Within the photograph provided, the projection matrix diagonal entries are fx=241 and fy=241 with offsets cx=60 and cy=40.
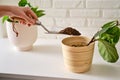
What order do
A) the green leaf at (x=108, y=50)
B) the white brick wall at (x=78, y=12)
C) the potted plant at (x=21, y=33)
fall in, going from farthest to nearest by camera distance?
the white brick wall at (x=78, y=12) < the potted plant at (x=21, y=33) < the green leaf at (x=108, y=50)

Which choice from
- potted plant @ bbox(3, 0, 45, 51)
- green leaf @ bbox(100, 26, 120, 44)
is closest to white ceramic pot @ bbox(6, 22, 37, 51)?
potted plant @ bbox(3, 0, 45, 51)

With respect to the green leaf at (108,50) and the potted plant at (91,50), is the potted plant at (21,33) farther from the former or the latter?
the green leaf at (108,50)

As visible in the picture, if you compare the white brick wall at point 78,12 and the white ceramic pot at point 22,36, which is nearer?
the white ceramic pot at point 22,36

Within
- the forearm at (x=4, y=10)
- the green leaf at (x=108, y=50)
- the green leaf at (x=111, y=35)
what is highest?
the forearm at (x=4, y=10)

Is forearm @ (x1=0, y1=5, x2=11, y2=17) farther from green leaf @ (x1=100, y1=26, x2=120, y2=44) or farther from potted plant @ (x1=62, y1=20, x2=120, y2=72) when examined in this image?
green leaf @ (x1=100, y1=26, x2=120, y2=44)

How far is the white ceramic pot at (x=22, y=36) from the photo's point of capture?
3.76ft

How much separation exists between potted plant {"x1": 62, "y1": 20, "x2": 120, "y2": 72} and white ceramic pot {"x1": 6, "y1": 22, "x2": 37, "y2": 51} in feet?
0.82

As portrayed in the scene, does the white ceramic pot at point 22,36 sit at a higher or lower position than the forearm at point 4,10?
lower

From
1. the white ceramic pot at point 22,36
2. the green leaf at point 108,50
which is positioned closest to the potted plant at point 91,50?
the green leaf at point 108,50

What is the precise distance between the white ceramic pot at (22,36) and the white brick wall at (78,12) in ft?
0.71

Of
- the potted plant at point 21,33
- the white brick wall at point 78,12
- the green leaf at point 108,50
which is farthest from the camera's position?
the white brick wall at point 78,12

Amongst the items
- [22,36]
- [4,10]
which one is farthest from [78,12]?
[4,10]

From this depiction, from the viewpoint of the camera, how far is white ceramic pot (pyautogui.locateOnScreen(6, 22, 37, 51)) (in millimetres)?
1147

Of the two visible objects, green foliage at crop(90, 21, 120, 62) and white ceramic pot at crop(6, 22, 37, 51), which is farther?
white ceramic pot at crop(6, 22, 37, 51)
